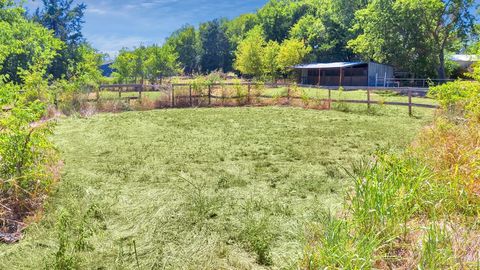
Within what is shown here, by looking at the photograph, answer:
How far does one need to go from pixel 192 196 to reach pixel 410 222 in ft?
8.00

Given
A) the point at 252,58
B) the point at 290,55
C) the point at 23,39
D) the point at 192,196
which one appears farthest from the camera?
the point at 252,58

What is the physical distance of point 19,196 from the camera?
3.82 m

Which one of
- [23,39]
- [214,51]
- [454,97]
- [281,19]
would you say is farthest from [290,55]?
[454,97]

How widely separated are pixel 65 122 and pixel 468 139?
10425mm

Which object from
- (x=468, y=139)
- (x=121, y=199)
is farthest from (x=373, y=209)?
(x=121, y=199)

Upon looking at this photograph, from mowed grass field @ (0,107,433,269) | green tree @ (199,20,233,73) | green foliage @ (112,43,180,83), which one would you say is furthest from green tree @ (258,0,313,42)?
mowed grass field @ (0,107,433,269)

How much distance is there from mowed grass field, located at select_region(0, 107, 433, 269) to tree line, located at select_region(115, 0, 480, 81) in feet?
23.9

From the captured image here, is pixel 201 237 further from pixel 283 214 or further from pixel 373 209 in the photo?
pixel 373 209

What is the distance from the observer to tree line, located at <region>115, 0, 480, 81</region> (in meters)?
26.2

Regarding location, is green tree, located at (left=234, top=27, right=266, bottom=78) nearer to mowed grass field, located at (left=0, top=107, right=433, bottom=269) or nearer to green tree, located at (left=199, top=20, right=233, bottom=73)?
green tree, located at (left=199, top=20, right=233, bottom=73)

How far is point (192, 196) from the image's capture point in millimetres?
4312

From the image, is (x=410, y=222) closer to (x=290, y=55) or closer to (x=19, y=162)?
(x=19, y=162)

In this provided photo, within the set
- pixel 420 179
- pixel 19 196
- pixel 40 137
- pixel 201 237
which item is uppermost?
pixel 40 137

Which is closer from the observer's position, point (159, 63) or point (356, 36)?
point (356, 36)
